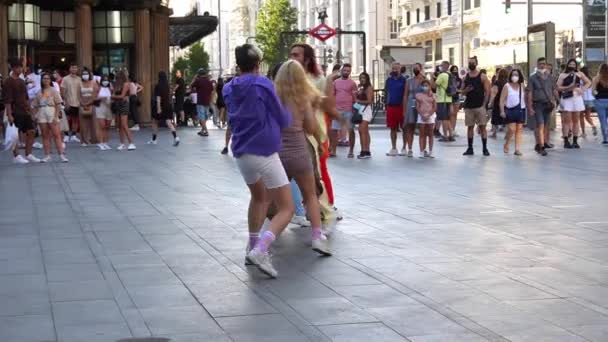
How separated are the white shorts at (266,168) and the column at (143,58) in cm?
2683

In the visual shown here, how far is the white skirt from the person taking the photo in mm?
21647

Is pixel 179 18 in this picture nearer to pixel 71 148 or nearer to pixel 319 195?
pixel 71 148

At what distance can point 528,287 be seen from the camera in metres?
7.04

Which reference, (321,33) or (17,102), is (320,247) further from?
(321,33)

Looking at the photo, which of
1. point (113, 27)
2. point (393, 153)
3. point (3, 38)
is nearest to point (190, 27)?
point (113, 27)

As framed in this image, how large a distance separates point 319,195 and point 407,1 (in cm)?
7595

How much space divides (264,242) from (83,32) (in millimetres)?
26212

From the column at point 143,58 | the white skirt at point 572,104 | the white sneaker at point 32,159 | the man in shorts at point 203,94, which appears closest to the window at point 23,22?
the column at point 143,58

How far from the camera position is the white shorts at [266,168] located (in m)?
7.81

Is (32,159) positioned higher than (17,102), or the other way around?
(17,102)

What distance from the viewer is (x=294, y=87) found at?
8188mm

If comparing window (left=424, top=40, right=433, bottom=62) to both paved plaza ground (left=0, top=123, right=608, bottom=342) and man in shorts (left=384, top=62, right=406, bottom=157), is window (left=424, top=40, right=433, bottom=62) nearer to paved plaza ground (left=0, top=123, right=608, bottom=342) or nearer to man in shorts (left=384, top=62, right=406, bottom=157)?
man in shorts (left=384, top=62, right=406, bottom=157)

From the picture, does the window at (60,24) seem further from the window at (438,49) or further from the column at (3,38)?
the window at (438,49)

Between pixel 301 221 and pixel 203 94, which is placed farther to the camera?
pixel 203 94
